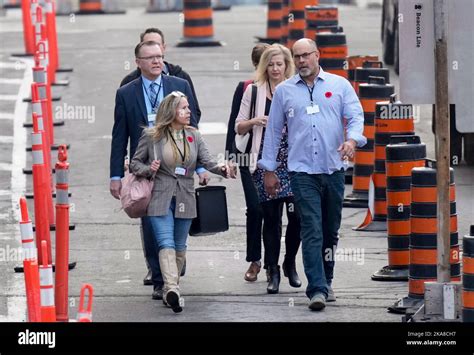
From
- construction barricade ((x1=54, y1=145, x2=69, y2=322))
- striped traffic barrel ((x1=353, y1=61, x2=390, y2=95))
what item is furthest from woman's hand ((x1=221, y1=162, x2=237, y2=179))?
striped traffic barrel ((x1=353, y1=61, x2=390, y2=95))

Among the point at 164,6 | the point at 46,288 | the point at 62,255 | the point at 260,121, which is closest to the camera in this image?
the point at 46,288

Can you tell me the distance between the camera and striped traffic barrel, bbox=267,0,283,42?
29484mm

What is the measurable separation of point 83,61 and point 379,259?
14060 millimetres

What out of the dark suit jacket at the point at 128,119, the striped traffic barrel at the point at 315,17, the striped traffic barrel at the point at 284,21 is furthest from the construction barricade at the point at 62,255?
the striped traffic barrel at the point at 284,21

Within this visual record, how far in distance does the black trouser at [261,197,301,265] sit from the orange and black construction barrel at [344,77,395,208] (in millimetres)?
3771

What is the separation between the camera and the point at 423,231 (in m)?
11.7

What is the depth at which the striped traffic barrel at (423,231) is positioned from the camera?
1166cm

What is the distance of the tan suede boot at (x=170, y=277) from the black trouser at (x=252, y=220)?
1.06 metres

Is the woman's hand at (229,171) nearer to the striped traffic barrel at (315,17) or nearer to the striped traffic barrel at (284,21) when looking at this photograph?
the striped traffic barrel at (315,17)

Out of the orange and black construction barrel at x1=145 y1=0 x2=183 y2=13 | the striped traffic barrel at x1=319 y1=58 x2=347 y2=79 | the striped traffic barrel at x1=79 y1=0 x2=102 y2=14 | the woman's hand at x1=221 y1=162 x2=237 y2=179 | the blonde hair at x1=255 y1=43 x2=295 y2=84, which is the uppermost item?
the blonde hair at x1=255 y1=43 x2=295 y2=84

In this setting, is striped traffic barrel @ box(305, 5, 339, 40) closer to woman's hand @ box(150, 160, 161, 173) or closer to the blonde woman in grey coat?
the blonde woman in grey coat

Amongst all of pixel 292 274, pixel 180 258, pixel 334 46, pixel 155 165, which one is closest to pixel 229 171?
pixel 155 165

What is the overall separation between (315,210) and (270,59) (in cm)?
134

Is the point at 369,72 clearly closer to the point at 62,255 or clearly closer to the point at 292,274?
the point at 292,274
